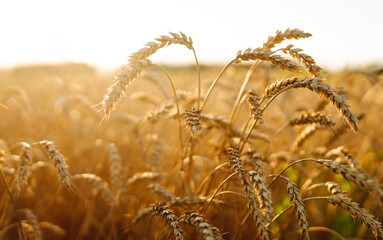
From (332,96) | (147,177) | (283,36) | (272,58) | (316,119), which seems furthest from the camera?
(147,177)

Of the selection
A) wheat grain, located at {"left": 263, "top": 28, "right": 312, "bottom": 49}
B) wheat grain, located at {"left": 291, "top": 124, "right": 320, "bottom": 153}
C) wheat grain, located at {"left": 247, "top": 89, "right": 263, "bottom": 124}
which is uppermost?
wheat grain, located at {"left": 263, "top": 28, "right": 312, "bottom": 49}

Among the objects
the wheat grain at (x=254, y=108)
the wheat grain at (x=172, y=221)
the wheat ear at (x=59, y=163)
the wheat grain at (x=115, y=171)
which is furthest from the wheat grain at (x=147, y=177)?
the wheat grain at (x=254, y=108)

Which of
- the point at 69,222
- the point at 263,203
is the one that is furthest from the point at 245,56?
the point at 69,222

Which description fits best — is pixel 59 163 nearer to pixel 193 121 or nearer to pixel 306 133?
pixel 193 121

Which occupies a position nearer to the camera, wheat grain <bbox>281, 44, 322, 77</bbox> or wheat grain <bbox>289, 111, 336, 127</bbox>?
wheat grain <bbox>281, 44, 322, 77</bbox>

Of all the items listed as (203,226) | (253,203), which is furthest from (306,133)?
(203,226)

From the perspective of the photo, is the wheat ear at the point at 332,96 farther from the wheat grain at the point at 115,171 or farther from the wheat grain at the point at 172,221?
the wheat grain at the point at 115,171

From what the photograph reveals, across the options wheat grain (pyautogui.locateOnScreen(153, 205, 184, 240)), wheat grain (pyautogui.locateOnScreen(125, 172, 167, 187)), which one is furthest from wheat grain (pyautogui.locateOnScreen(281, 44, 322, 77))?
wheat grain (pyautogui.locateOnScreen(125, 172, 167, 187))

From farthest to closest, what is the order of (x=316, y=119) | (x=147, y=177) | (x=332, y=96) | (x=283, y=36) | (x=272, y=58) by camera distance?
(x=147, y=177), (x=316, y=119), (x=283, y=36), (x=272, y=58), (x=332, y=96)

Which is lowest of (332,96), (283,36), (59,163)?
(59,163)

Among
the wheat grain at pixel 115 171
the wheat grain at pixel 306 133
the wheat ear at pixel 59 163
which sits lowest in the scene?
the wheat grain at pixel 115 171

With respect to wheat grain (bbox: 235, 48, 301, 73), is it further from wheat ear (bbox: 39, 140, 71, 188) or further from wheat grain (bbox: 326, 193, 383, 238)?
wheat ear (bbox: 39, 140, 71, 188)

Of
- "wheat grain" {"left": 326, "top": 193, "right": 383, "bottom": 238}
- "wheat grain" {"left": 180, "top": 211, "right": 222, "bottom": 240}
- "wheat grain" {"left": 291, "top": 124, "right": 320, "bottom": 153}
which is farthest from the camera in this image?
"wheat grain" {"left": 291, "top": 124, "right": 320, "bottom": 153}

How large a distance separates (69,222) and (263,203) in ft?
7.59
